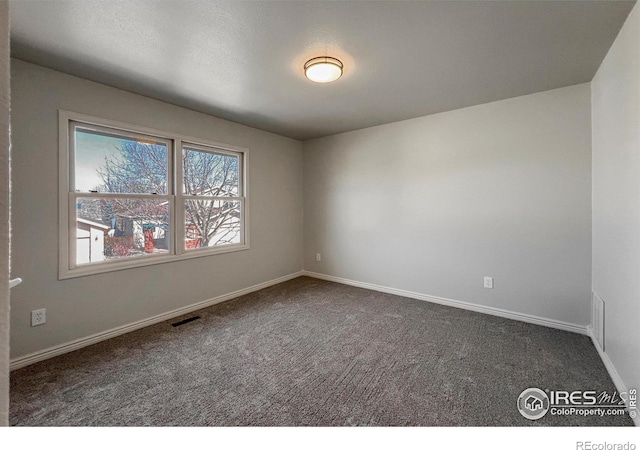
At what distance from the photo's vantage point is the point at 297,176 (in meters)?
4.71

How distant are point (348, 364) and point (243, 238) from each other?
2387 millimetres

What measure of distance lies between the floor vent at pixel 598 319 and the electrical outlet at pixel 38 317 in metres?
4.57

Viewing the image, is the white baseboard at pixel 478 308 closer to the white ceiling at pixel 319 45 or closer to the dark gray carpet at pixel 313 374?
the dark gray carpet at pixel 313 374

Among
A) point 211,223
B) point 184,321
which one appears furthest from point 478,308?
point 211,223

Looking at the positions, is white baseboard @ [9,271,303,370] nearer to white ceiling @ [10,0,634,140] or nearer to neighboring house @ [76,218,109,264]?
neighboring house @ [76,218,109,264]

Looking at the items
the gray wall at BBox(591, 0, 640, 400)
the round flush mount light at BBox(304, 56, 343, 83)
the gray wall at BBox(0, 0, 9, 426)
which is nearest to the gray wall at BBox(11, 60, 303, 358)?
the round flush mount light at BBox(304, 56, 343, 83)

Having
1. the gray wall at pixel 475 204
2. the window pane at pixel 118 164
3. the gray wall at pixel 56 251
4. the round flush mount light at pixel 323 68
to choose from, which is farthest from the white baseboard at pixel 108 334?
the round flush mount light at pixel 323 68

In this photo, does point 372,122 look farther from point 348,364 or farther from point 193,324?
point 193,324

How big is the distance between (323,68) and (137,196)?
2236 mm

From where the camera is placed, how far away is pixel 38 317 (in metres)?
2.21

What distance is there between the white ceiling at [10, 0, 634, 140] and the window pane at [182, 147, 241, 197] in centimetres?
Answer: 70

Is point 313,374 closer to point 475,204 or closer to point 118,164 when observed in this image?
point 475,204

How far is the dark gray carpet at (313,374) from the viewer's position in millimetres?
1605
